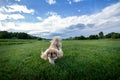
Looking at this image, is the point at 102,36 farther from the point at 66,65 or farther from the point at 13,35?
the point at 13,35

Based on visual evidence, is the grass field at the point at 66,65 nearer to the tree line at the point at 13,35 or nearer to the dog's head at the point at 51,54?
the dog's head at the point at 51,54

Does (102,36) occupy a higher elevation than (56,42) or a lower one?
higher

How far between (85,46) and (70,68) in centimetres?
106

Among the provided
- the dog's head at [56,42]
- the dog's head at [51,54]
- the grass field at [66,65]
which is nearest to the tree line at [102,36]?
the grass field at [66,65]

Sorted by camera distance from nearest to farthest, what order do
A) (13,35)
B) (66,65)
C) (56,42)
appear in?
(66,65), (56,42), (13,35)

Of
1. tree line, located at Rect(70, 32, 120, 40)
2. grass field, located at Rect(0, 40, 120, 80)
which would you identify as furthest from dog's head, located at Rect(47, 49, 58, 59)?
tree line, located at Rect(70, 32, 120, 40)

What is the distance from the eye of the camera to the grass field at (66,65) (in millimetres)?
2859

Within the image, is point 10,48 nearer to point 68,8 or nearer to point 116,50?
point 68,8

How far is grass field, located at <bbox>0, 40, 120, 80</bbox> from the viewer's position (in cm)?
286

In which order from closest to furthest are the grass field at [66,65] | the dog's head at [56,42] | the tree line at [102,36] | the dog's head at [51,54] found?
the grass field at [66,65]
the dog's head at [51,54]
the dog's head at [56,42]
the tree line at [102,36]

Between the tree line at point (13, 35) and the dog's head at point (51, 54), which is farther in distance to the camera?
the tree line at point (13, 35)

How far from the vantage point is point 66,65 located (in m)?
3.01

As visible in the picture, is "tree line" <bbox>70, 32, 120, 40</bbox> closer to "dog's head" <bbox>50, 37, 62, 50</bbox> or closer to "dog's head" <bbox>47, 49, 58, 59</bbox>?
"dog's head" <bbox>50, 37, 62, 50</bbox>

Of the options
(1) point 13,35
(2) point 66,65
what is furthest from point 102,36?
(1) point 13,35
